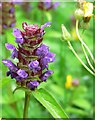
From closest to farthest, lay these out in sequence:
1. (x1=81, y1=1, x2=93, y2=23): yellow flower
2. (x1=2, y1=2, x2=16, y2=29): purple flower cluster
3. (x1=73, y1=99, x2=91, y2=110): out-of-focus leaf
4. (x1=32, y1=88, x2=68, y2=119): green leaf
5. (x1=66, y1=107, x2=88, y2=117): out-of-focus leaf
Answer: (x1=32, y1=88, x2=68, y2=119): green leaf < (x1=81, y1=1, x2=93, y2=23): yellow flower < (x1=2, y1=2, x2=16, y2=29): purple flower cluster < (x1=66, y1=107, x2=88, y2=117): out-of-focus leaf < (x1=73, y1=99, x2=91, y2=110): out-of-focus leaf

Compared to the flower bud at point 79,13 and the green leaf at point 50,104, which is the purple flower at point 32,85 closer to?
the green leaf at point 50,104

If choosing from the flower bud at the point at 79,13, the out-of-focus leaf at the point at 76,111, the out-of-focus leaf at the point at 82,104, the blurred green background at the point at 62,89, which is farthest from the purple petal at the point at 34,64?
the out-of-focus leaf at the point at 82,104

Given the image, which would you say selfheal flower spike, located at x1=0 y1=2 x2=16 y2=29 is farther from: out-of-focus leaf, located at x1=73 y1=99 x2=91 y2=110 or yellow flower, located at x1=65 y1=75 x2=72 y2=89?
out-of-focus leaf, located at x1=73 y1=99 x2=91 y2=110

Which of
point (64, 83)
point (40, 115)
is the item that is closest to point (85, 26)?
point (40, 115)

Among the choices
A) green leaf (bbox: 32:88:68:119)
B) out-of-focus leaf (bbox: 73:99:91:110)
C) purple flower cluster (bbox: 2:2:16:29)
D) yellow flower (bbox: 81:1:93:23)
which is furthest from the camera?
out-of-focus leaf (bbox: 73:99:91:110)

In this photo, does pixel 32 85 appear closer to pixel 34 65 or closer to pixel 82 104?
pixel 34 65

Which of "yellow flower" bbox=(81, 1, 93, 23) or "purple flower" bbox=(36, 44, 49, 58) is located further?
"yellow flower" bbox=(81, 1, 93, 23)

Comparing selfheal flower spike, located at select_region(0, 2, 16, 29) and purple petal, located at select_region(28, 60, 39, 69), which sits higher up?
selfheal flower spike, located at select_region(0, 2, 16, 29)

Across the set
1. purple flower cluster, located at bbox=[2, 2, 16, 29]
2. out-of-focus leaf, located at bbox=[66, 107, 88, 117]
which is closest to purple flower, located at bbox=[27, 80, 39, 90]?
purple flower cluster, located at bbox=[2, 2, 16, 29]
